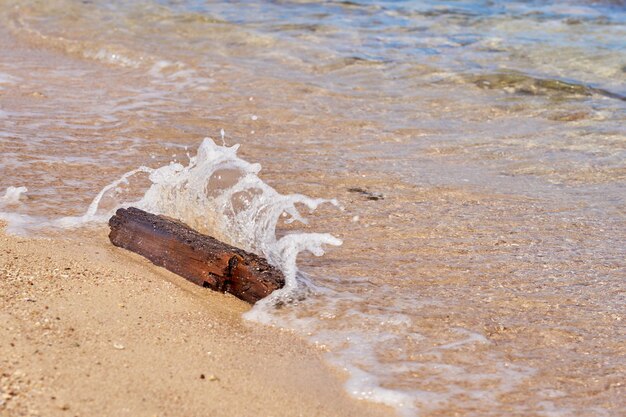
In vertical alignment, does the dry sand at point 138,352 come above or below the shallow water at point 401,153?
above

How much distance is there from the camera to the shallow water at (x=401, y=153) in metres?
3.36

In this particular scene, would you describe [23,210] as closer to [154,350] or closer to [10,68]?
[154,350]

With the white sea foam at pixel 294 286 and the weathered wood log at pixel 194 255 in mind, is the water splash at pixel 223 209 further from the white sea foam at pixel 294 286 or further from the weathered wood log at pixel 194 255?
the weathered wood log at pixel 194 255

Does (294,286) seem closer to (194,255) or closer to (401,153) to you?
(194,255)

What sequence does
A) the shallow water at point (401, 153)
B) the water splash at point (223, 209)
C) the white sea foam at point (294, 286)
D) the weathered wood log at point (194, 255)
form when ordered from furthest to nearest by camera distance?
the water splash at point (223, 209) < the weathered wood log at point (194, 255) < the shallow water at point (401, 153) < the white sea foam at point (294, 286)

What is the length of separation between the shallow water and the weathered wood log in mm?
149

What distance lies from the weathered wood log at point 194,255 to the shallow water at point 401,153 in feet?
0.49

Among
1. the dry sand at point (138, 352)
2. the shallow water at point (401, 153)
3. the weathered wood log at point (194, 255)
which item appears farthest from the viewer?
the weathered wood log at point (194, 255)

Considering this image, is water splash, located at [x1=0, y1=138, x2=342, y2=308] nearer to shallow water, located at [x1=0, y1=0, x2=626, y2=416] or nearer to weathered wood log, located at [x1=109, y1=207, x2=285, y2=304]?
shallow water, located at [x1=0, y1=0, x2=626, y2=416]

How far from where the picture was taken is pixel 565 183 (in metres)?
5.48

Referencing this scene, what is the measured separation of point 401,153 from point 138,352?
3.25 metres

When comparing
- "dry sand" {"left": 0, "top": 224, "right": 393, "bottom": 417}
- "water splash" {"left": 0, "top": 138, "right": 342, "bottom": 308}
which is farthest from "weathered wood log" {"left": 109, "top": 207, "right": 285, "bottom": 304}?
"water splash" {"left": 0, "top": 138, "right": 342, "bottom": 308}

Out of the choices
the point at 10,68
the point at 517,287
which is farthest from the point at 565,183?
the point at 10,68

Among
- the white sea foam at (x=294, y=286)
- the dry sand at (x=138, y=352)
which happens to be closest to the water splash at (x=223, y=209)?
the white sea foam at (x=294, y=286)
